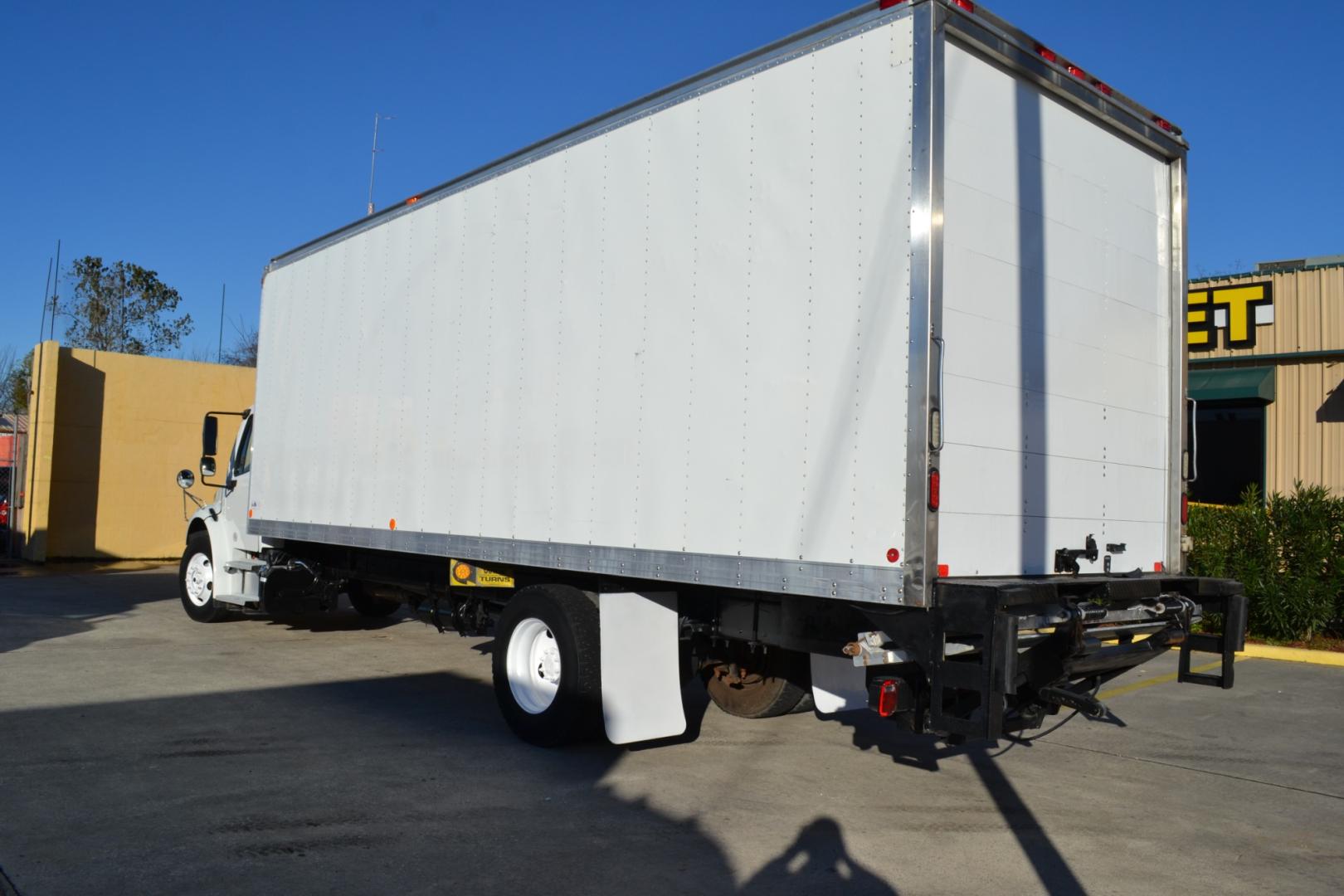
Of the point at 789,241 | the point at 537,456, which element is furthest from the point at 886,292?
the point at 537,456

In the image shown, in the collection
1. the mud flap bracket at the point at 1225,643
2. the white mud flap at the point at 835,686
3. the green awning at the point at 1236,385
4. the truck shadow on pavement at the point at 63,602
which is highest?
the green awning at the point at 1236,385

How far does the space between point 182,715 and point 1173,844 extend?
6.24 metres

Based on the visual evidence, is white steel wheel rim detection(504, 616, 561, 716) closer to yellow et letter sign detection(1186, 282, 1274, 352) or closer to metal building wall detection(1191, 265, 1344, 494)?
yellow et letter sign detection(1186, 282, 1274, 352)

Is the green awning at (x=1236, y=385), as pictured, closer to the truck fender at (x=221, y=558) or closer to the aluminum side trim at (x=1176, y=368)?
the aluminum side trim at (x=1176, y=368)

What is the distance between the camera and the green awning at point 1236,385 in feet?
53.8

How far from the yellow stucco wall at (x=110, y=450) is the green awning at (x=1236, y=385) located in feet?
53.9

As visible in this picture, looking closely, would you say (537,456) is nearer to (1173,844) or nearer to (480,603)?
(480,603)

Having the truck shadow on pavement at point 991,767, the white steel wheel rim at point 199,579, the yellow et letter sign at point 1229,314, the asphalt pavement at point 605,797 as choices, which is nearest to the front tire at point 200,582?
the white steel wheel rim at point 199,579

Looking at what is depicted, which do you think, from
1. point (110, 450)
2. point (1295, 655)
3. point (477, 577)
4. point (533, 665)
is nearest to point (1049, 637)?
point (533, 665)

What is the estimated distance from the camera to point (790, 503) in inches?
214

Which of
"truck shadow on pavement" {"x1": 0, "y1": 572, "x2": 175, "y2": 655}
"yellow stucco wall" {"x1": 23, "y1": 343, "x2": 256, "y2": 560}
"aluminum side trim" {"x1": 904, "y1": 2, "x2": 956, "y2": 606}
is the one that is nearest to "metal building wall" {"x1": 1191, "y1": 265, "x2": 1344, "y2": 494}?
"aluminum side trim" {"x1": 904, "y1": 2, "x2": 956, "y2": 606}

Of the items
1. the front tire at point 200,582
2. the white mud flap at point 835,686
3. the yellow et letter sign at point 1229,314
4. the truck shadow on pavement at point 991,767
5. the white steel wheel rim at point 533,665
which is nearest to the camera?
the truck shadow on pavement at point 991,767

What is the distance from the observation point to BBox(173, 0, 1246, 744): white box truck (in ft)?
16.8

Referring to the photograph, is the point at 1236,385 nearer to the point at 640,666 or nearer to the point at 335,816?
the point at 640,666
